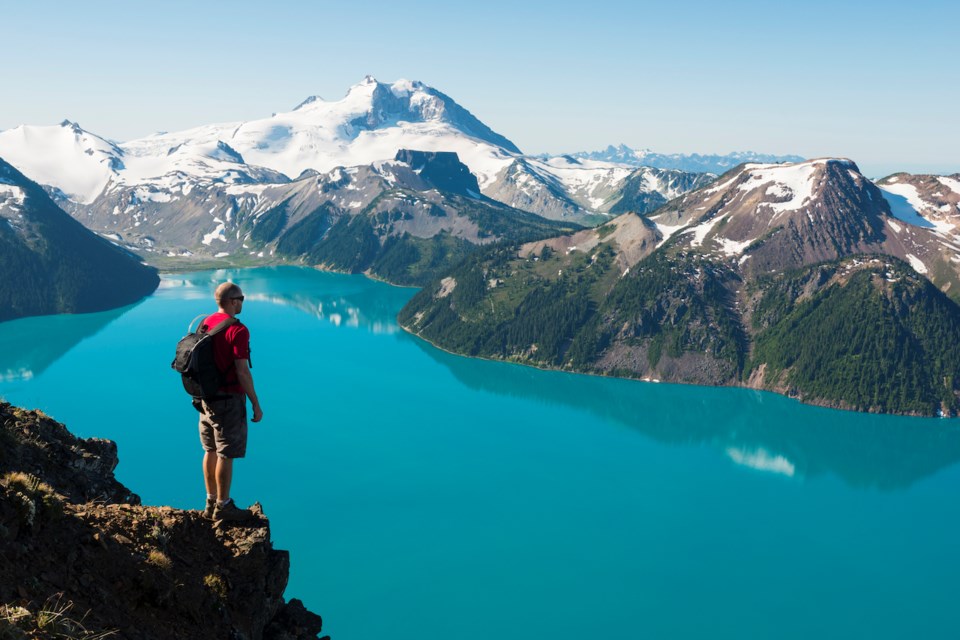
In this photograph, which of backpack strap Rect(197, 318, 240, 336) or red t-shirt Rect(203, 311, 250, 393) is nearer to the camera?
backpack strap Rect(197, 318, 240, 336)

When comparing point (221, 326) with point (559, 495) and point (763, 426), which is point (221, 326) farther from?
point (763, 426)

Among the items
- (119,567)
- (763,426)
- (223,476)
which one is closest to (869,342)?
(763,426)

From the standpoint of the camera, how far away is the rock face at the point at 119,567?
38.6 ft

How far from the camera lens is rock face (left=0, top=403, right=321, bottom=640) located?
1176cm

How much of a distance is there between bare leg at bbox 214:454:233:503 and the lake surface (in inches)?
2218

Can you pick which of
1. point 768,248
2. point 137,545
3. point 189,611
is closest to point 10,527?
point 137,545

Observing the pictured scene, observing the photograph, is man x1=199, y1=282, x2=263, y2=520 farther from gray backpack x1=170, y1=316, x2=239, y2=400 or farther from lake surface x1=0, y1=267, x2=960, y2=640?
lake surface x1=0, y1=267, x2=960, y2=640

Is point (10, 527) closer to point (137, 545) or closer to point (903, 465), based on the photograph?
point (137, 545)

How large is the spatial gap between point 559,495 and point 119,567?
9003 cm

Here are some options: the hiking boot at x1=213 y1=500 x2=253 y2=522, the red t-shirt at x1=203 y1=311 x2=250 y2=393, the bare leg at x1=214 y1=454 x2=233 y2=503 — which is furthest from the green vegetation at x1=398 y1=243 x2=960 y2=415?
the red t-shirt at x1=203 y1=311 x2=250 y2=393

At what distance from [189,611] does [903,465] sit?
133 meters

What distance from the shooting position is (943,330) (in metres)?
159

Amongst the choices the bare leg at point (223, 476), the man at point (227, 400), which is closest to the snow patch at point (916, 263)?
the bare leg at point (223, 476)

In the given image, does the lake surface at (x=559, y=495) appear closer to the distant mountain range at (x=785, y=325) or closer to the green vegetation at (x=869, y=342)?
the green vegetation at (x=869, y=342)
